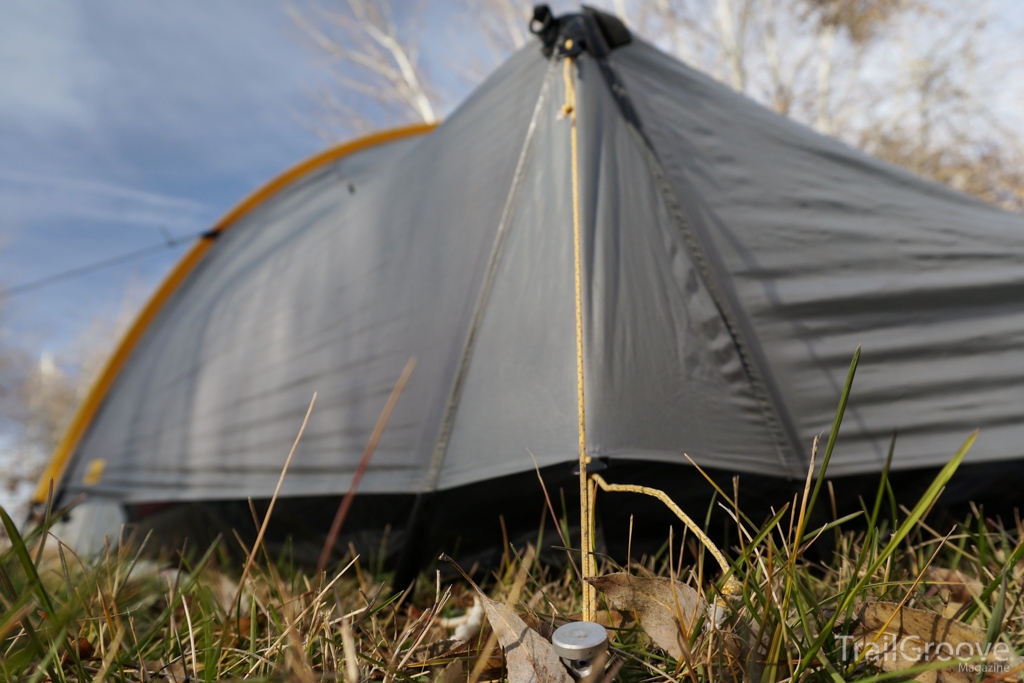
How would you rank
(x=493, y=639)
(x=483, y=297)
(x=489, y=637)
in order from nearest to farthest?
(x=493, y=639), (x=489, y=637), (x=483, y=297)

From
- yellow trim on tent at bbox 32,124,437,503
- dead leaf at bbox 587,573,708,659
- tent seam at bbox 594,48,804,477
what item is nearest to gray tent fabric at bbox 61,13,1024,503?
tent seam at bbox 594,48,804,477

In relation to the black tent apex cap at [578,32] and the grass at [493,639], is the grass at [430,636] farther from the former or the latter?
the black tent apex cap at [578,32]

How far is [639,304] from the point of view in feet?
3.34

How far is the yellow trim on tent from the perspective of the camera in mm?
2549

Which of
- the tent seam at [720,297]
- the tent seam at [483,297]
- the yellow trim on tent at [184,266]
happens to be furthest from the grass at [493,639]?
the yellow trim on tent at [184,266]

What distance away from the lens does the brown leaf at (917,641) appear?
0.49m

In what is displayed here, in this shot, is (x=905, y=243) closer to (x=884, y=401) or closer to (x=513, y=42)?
(x=884, y=401)

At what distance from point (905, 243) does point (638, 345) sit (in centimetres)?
66

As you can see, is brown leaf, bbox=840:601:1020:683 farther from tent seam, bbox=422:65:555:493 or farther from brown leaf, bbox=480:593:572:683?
tent seam, bbox=422:65:555:493

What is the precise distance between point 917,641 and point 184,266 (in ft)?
10.5

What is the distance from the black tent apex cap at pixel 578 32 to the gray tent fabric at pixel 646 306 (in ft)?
0.11

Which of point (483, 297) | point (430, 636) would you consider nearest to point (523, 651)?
point (430, 636)

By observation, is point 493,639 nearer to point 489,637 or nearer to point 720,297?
point 489,637

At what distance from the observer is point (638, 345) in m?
0.98
